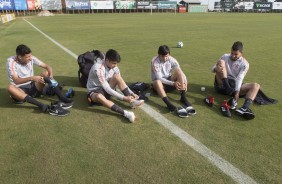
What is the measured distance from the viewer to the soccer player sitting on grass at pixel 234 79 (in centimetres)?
571

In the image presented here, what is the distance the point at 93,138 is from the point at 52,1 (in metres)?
71.4

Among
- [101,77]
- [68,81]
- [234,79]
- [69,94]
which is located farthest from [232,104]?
[68,81]

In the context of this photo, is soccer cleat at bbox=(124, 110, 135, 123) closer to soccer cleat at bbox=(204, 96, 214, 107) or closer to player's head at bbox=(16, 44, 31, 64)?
soccer cleat at bbox=(204, 96, 214, 107)

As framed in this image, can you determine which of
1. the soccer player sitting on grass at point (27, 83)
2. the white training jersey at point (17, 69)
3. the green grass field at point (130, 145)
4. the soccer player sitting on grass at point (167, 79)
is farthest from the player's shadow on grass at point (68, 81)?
the soccer player sitting on grass at point (167, 79)

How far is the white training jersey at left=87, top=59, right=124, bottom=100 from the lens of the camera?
5562 millimetres

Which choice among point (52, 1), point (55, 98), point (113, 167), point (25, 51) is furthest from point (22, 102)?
point (52, 1)

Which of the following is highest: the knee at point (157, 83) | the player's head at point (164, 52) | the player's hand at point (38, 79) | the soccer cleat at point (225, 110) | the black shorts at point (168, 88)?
the player's head at point (164, 52)

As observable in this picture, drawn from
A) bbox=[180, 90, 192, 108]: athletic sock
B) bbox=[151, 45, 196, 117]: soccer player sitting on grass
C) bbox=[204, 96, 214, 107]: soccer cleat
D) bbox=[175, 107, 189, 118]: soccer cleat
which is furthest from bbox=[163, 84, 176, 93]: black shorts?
bbox=[175, 107, 189, 118]: soccer cleat

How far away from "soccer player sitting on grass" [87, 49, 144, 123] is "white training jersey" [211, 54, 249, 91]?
7.74ft

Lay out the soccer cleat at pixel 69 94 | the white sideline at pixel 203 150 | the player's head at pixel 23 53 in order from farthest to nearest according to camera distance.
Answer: the soccer cleat at pixel 69 94 → the player's head at pixel 23 53 → the white sideline at pixel 203 150

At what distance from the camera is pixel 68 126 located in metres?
5.07

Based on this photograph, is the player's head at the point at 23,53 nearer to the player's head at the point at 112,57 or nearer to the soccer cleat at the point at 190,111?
the player's head at the point at 112,57

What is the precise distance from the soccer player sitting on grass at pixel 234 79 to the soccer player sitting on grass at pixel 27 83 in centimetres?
352

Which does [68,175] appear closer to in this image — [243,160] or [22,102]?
[243,160]
